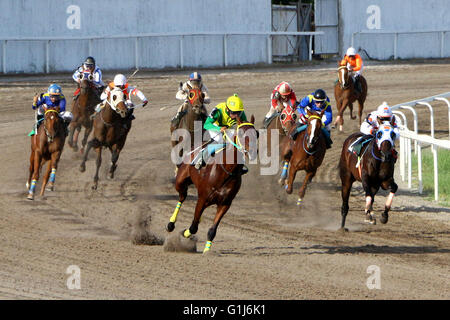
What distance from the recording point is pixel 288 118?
15.3 meters

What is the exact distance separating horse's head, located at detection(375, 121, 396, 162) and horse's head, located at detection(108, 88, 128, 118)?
5.10m

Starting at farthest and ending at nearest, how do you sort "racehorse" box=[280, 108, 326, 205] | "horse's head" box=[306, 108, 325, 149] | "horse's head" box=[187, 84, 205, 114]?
"horse's head" box=[187, 84, 205, 114] → "racehorse" box=[280, 108, 326, 205] → "horse's head" box=[306, 108, 325, 149]

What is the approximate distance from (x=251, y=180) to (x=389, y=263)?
657cm

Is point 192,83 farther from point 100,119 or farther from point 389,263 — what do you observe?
point 389,263

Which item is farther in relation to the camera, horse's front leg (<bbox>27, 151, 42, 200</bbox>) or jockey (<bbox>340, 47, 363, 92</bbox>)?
jockey (<bbox>340, 47, 363, 92</bbox>)

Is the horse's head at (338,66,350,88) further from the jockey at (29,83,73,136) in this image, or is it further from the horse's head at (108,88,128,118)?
the jockey at (29,83,73,136)

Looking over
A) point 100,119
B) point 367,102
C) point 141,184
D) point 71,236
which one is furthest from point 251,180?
point 367,102

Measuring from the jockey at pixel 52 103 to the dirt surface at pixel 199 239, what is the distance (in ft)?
4.50

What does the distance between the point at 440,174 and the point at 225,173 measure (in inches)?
301

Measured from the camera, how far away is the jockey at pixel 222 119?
10.7 metres

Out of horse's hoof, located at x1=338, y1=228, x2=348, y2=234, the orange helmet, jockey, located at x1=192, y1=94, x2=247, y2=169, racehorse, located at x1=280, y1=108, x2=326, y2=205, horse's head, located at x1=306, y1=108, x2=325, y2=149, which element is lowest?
horse's hoof, located at x1=338, y1=228, x2=348, y2=234

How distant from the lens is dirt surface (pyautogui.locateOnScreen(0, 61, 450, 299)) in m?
8.84

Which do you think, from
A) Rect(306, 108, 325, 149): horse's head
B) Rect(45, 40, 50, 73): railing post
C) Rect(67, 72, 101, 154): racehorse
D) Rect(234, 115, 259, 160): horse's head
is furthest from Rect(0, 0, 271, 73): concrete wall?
Rect(234, 115, 259, 160): horse's head

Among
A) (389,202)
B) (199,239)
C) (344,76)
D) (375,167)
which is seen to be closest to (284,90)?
(375,167)
